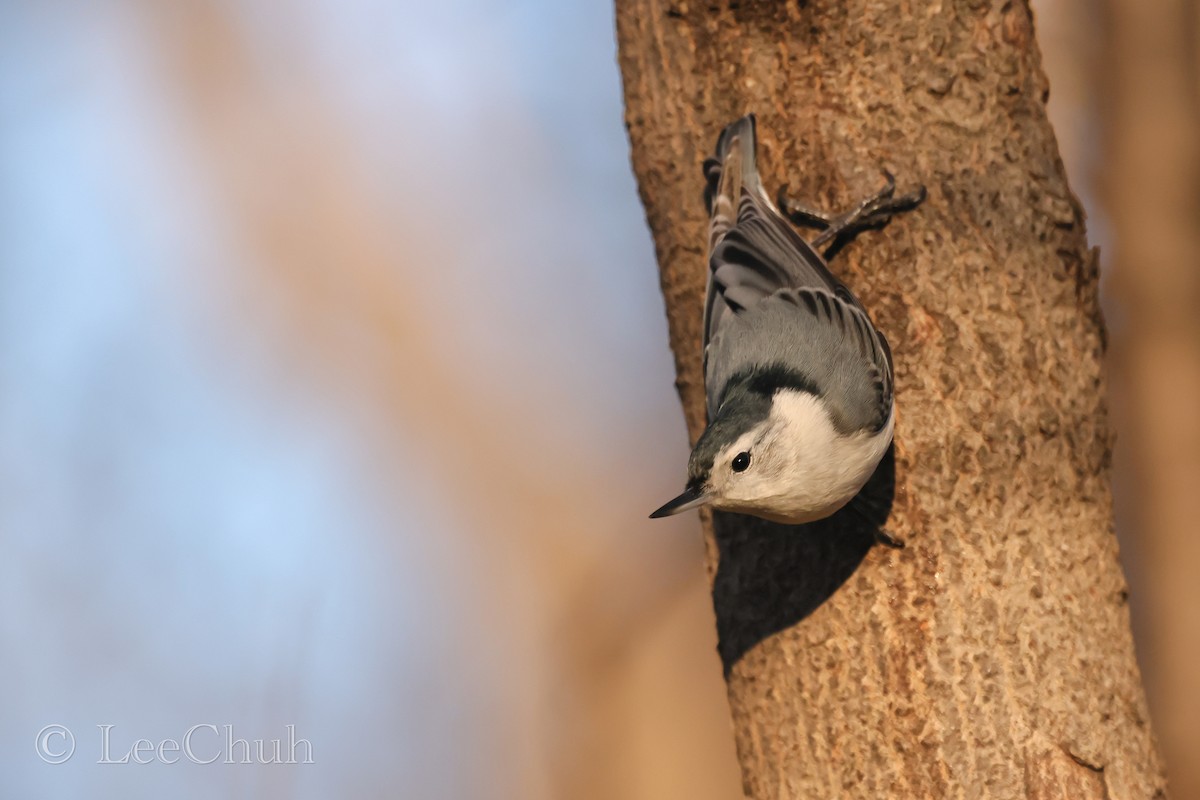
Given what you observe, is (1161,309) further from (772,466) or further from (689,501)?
(689,501)

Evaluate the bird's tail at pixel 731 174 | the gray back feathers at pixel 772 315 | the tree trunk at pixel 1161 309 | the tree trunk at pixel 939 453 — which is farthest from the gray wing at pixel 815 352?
the tree trunk at pixel 1161 309

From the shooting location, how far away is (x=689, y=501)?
171 centimetres

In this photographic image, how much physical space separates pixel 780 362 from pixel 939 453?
0.34 m

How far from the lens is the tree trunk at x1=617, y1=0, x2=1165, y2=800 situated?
1.72 m

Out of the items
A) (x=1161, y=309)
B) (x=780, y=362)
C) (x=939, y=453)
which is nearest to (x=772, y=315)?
(x=780, y=362)

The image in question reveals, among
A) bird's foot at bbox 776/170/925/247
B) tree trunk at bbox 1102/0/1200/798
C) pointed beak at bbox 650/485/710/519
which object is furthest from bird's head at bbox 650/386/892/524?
tree trunk at bbox 1102/0/1200/798

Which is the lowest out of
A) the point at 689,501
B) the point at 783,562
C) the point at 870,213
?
the point at 783,562

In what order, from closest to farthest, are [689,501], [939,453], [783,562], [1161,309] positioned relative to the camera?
[689,501] → [939,453] → [783,562] → [1161,309]

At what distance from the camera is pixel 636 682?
4.27 meters

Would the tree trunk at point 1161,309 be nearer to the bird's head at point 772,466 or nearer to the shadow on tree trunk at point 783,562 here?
the shadow on tree trunk at point 783,562

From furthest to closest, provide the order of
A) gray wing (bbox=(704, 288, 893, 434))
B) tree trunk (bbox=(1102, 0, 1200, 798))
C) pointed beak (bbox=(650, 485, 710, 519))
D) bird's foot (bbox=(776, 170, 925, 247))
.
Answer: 1. tree trunk (bbox=(1102, 0, 1200, 798))
2. bird's foot (bbox=(776, 170, 925, 247))
3. gray wing (bbox=(704, 288, 893, 434))
4. pointed beak (bbox=(650, 485, 710, 519))

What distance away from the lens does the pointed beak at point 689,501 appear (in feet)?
5.58

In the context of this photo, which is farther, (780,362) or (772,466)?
(780,362)

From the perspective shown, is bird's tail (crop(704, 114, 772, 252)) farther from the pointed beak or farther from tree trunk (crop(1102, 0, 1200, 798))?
tree trunk (crop(1102, 0, 1200, 798))
